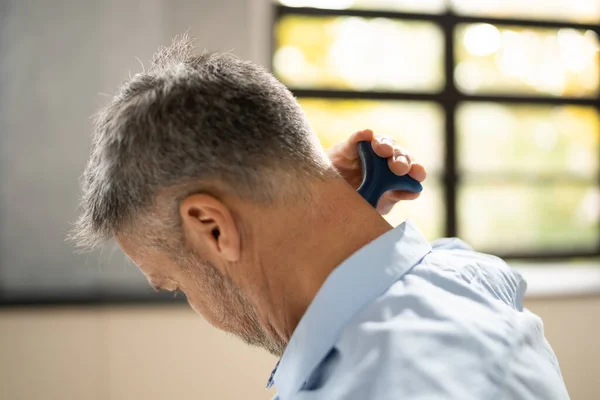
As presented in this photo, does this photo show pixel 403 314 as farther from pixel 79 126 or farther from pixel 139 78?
pixel 79 126

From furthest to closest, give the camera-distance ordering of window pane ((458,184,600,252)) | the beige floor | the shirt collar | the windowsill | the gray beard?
window pane ((458,184,600,252)) < the windowsill < the beige floor < the gray beard < the shirt collar

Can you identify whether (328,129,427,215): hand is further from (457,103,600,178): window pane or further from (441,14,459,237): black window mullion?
(457,103,600,178): window pane

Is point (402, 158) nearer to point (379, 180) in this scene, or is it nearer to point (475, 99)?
point (379, 180)

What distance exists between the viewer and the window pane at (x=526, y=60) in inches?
142

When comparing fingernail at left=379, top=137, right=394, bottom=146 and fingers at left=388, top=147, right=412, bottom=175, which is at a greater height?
fingernail at left=379, top=137, right=394, bottom=146

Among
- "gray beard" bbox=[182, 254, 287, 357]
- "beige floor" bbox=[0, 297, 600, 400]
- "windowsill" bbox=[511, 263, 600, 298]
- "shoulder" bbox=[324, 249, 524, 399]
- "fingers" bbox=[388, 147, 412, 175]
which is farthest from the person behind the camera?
"windowsill" bbox=[511, 263, 600, 298]

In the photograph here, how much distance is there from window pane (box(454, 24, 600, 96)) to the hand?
2.43 metres

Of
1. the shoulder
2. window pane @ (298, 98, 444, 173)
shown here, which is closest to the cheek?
the shoulder

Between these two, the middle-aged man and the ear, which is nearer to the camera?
the middle-aged man

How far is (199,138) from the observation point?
87cm

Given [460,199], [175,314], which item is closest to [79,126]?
[175,314]

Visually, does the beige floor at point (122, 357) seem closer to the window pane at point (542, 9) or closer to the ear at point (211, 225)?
the ear at point (211, 225)

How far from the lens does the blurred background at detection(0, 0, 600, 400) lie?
274 centimetres

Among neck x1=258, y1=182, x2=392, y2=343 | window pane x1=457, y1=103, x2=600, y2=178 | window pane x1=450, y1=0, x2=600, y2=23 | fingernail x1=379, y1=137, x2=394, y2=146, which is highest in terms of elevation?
window pane x1=450, y1=0, x2=600, y2=23
